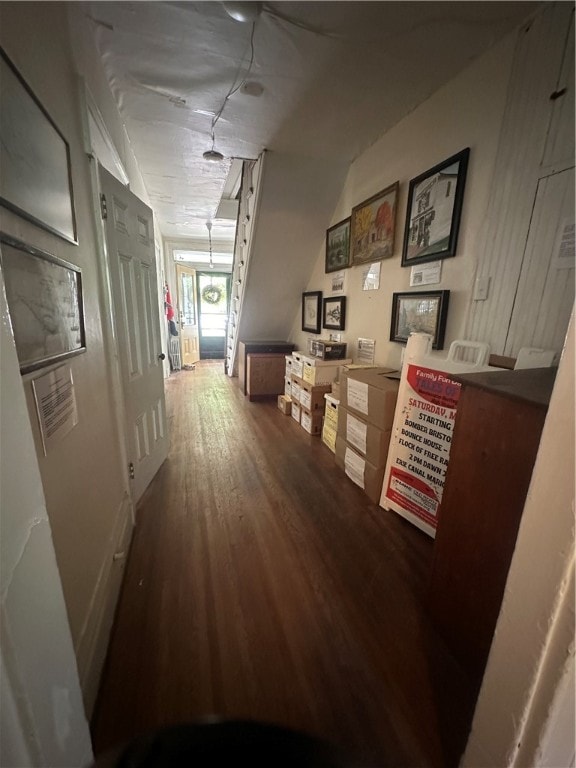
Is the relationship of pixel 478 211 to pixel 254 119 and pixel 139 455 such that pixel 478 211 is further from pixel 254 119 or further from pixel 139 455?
pixel 139 455

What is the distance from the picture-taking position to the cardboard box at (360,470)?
80.8 inches

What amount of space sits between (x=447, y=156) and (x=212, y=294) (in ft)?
20.8

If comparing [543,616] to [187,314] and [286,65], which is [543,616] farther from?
[187,314]

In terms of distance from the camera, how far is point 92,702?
0.97 m

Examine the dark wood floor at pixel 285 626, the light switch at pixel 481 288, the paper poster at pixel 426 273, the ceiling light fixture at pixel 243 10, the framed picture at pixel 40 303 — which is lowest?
the dark wood floor at pixel 285 626

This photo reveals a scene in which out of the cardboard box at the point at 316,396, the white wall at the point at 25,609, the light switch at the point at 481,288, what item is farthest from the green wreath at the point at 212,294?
the white wall at the point at 25,609

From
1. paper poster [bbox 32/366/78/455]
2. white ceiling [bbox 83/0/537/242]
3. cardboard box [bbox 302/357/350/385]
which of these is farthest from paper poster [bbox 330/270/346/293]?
paper poster [bbox 32/366/78/455]

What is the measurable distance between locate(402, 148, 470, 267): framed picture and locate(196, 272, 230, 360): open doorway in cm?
572

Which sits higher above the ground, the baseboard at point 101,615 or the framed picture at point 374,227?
the framed picture at point 374,227

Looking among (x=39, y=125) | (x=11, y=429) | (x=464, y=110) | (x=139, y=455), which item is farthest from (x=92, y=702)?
(x=464, y=110)

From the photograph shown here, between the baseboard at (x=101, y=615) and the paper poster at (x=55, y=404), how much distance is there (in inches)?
26.1

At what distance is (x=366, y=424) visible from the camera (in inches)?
84.4

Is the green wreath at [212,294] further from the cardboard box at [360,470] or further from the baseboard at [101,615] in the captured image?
the baseboard at [101,615]

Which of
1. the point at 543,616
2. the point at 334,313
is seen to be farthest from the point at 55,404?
the point at 334,313
